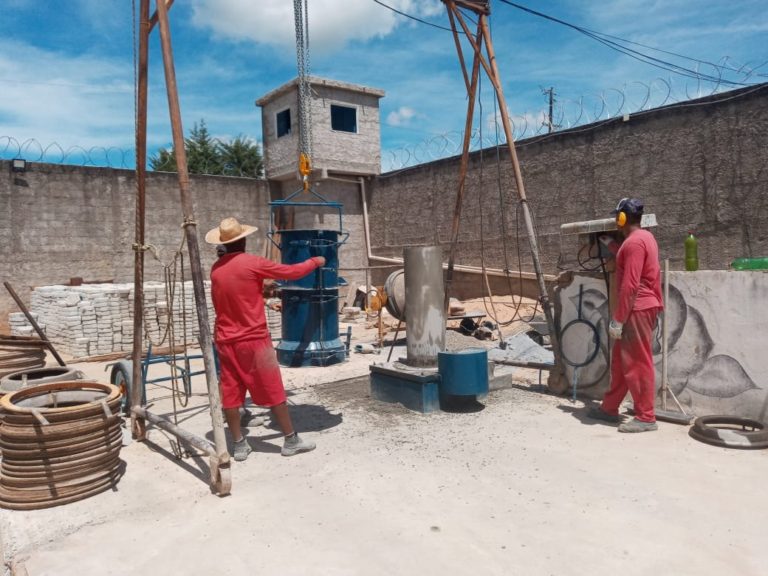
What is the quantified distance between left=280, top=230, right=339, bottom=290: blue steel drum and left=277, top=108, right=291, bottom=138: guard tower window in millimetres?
10003

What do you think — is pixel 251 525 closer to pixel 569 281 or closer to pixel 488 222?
pixel 569 281

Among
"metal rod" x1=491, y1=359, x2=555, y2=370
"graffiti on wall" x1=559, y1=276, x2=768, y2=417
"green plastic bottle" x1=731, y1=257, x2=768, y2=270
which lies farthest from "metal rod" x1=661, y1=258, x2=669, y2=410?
"metal rod" x1=491, y1=359, x2=555, y2=370

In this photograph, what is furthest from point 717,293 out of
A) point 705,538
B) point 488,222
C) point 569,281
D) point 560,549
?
point 488,222

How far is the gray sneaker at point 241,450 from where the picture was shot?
484 centimetres

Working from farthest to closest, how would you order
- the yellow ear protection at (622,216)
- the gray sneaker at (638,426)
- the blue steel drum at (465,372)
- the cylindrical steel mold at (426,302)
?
the cylindrical steel mold at (426,302), the blue steel drum at (465,372), the yellow ear protection at (622,216), the gray sneaker at (638,426)

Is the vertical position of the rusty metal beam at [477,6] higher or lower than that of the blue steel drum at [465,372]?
higher

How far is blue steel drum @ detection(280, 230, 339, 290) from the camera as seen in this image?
9.27 m

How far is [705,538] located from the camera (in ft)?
10.7

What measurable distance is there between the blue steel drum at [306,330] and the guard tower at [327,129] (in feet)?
30.1

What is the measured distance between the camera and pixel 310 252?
9.39m

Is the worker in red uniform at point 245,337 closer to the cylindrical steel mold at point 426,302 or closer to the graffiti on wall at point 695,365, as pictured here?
the cylindrical steel mold at point 426,302

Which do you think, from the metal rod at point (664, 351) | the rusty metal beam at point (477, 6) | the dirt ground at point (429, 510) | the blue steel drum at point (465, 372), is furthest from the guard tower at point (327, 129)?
the dirt ground at point (429, 510)

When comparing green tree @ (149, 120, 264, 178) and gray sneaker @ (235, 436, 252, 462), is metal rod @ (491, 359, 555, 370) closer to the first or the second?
gray sneaker @ (235, 436, 252, 462)

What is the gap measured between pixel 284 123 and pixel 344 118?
75.5 inches
